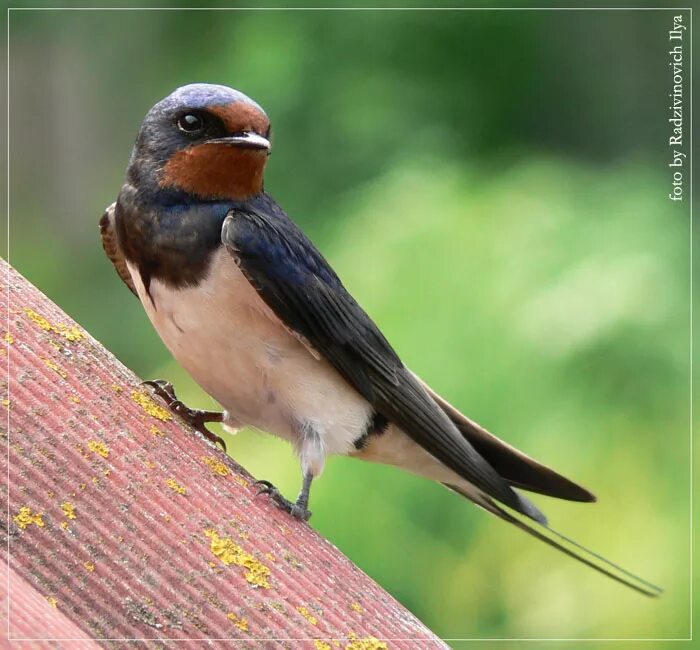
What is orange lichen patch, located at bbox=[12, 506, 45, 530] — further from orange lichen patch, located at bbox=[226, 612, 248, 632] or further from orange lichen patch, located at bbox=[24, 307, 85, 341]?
orange lichen patch, located at bbox=[24, 307, 85, 341]

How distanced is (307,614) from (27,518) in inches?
11.3

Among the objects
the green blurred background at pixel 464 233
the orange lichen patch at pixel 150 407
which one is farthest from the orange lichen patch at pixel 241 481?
the green blurred background at pixel 464 233

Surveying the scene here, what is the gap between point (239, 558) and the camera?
1.20 meters

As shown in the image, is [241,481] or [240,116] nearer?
[241,481]

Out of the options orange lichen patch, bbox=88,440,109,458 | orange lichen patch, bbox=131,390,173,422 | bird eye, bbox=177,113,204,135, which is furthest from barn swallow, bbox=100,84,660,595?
orange lichen patch, bbox=88,440,109,458

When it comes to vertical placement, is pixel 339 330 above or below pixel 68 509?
above

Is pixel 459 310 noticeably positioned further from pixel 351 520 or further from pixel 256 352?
pixel 256 352

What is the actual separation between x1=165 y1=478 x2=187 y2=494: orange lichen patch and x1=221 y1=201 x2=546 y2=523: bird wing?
19.0 inches

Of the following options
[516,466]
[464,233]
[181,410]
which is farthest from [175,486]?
[464,233]

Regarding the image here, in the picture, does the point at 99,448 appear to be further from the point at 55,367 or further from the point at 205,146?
the point at 205,146

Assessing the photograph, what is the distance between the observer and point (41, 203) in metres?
3.64

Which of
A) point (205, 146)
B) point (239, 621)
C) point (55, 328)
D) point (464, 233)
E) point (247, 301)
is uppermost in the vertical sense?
point (464, 233)

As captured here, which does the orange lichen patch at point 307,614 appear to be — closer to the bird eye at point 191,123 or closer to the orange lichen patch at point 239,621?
the orange lichen patch at point 239,621

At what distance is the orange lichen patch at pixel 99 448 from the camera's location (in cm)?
122
